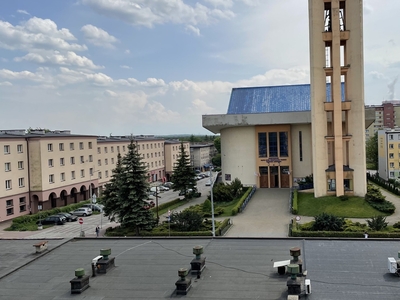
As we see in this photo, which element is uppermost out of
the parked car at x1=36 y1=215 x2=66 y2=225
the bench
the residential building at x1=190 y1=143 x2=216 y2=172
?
the residential building at x1=190 y1=143 x2=216 y2=172

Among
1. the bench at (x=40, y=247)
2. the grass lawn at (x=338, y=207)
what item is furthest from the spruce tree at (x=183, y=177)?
the bench at (x=40, y=247)

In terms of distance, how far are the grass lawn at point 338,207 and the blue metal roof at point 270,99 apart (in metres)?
17.3

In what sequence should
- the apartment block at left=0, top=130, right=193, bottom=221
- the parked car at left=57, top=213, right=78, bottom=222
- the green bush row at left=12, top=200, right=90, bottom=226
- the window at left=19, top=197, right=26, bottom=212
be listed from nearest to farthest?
the green bush row at left=12, top=200, right=90, bottom=226, the parked car at left=57, top=213, right=78, bottom=222, the apartment block at left=0, top=130, right=193, bottom=221, the window at left=19, top=197, right=26, bottom=212

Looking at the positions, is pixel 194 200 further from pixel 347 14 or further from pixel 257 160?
pixel 347 14

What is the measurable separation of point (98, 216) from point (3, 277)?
2967 centimetres

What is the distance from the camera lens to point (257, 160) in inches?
1885

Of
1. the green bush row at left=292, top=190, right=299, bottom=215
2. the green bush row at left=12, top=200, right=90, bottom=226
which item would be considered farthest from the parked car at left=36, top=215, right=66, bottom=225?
the green bush row at left=292, top=190, right=299, bottom=215

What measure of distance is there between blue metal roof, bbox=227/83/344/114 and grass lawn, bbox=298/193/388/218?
17304mm

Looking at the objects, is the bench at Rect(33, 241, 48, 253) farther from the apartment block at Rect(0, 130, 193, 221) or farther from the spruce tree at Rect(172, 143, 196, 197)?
the spruce tree at Rect(172, 143, 196, 197)

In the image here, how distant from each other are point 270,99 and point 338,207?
2196 centimetres

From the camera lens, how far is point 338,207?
113 ft

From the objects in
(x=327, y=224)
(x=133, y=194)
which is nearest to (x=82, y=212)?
(x=133, y=194)

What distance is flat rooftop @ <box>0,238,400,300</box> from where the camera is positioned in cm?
1137

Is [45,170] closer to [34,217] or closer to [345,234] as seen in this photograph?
[34,217]
